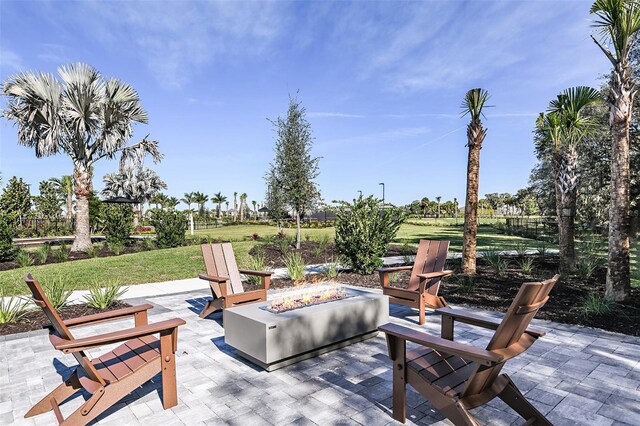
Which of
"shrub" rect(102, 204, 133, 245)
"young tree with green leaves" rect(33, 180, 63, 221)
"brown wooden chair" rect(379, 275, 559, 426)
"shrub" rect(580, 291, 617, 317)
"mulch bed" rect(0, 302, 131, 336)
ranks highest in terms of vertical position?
"young tree with green leaves" rect(33, 180, 63, 221)

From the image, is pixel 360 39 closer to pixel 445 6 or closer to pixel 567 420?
pixel 445 6

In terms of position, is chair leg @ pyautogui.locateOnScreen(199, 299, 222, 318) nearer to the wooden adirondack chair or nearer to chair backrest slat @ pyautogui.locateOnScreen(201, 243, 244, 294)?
chair backrest slat @ pyautogui.locateOnScreen(201, 243, 244, 294)

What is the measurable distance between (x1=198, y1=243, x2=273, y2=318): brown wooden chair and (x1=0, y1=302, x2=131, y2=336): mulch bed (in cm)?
206

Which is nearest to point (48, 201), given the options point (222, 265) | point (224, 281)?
point (222, 265)

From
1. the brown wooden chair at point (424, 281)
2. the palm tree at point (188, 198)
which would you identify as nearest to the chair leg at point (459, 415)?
the brown wooden chair at point (424, 281)

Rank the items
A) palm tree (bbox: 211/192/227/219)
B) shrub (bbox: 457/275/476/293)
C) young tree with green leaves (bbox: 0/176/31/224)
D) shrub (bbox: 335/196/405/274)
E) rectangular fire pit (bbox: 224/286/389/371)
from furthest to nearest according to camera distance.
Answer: palm tree (bbox: 211/192/227/219) < young tree with green leaves (bbox: 0/176/31/224) < shrub (bbox: 335/196/405/274) < shrub (bbox: 457/275/476/293) < rectangular fire pit (bbox: 224/286/389/371)

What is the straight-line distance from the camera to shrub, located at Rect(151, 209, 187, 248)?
14312 millimetres

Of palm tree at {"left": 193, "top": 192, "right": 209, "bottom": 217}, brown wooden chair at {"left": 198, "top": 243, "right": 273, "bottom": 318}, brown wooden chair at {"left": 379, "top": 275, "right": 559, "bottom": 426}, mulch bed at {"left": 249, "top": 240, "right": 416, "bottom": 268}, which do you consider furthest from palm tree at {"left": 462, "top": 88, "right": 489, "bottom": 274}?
palm tree at {"left": 193, "top": 192, "right": 209, "bottom": 217}

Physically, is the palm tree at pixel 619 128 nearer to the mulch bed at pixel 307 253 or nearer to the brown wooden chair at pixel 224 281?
the brown wooden chair at pixel 224 281

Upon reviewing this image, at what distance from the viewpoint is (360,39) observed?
12.0 meters

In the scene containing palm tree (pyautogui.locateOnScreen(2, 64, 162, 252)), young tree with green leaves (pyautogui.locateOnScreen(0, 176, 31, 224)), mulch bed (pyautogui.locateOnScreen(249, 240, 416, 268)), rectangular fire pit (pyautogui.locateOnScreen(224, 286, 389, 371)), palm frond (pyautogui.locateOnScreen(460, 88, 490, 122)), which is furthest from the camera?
young tree with green leaves (pyautogui.locateOnScreen(0, 176, 31, 224))

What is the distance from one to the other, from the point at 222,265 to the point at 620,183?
→ 6.57 metres

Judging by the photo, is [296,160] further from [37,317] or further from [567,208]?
[37,317]

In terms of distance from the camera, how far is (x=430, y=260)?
5.86m
